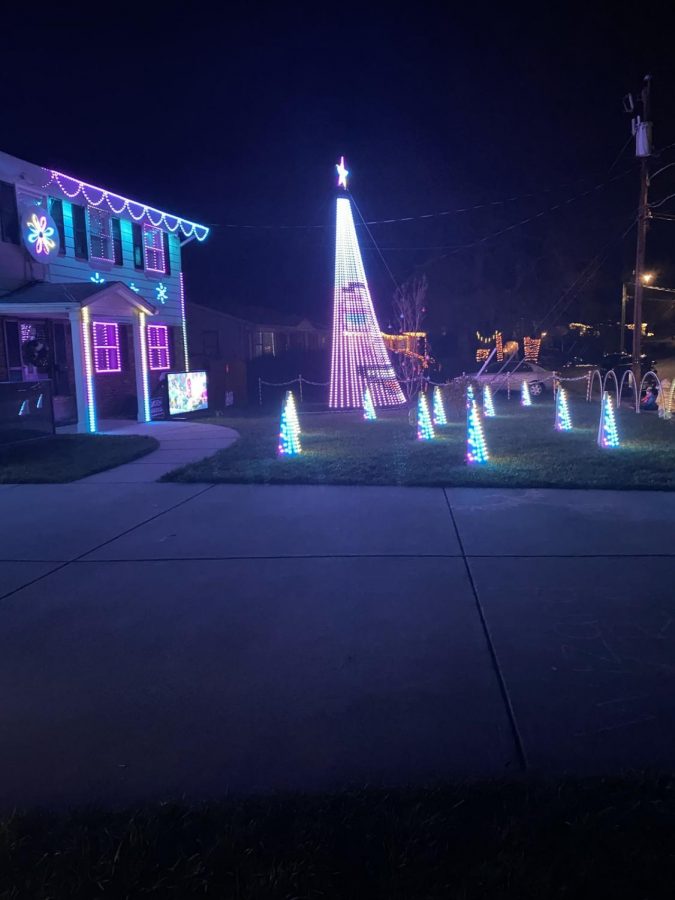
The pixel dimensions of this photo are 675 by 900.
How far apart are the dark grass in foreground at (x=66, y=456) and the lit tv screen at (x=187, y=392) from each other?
16.0 ft

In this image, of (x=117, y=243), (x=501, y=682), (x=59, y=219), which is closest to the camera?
(x=501, y=682)

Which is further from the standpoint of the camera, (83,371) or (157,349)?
(157,349)

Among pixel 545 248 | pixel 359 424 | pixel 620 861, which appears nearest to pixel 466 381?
pixel 359 424

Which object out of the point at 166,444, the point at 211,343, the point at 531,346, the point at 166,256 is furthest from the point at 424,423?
the point at 531,346

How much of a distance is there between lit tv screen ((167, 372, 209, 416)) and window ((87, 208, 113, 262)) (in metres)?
3.39

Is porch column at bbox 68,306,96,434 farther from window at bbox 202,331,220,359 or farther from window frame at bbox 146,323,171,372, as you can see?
window at bbox 202,331,220,359

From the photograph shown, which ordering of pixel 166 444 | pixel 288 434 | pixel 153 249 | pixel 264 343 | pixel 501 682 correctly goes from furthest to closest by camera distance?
pixel 264 343
pixel 153 249
pixel 166 444
pixel 288 434
pixel 501 682

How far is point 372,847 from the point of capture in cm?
271

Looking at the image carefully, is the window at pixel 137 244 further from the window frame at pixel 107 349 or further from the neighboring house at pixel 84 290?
the window frame at pixel 107 349

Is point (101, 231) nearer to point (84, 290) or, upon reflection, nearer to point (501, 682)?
point (84, 290)

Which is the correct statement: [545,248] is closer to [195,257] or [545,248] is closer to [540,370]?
[540,370]

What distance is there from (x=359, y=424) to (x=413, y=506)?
29.2 ft

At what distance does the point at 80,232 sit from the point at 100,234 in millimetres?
638

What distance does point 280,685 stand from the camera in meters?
4.07
